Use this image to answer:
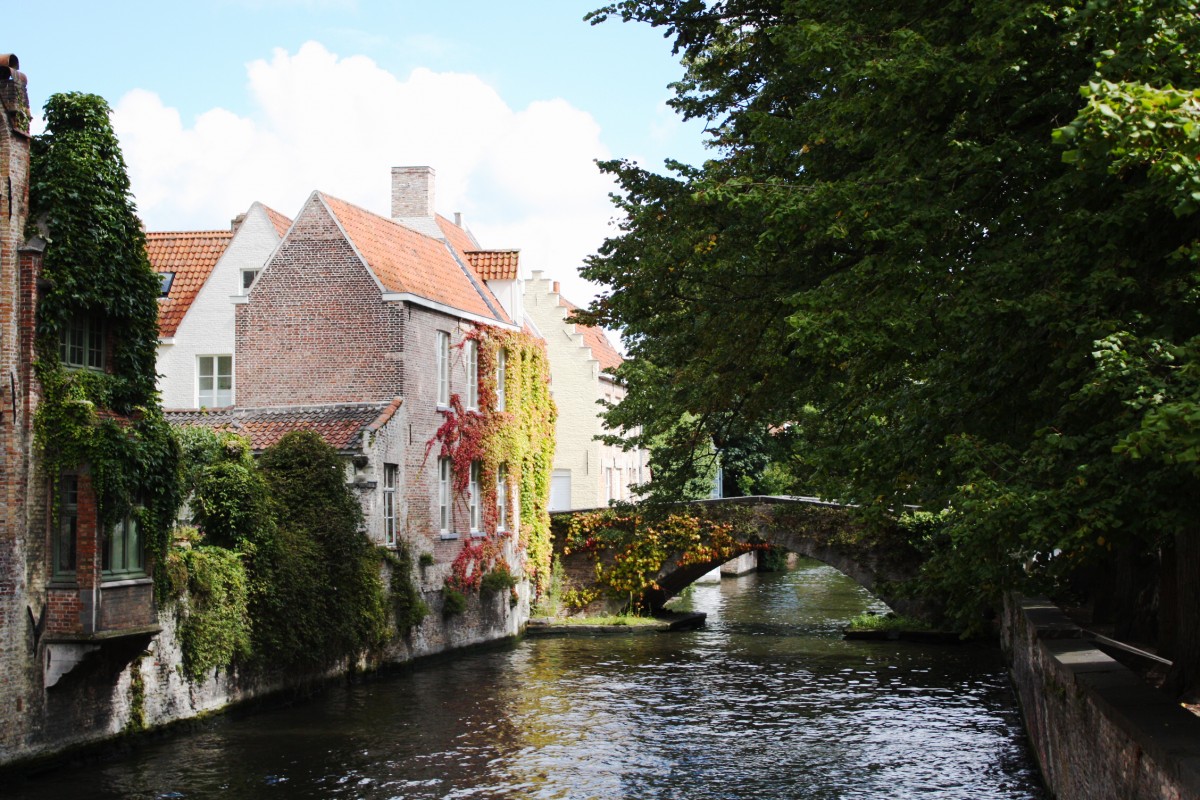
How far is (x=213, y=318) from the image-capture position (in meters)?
27.4

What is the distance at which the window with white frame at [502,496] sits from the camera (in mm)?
28562

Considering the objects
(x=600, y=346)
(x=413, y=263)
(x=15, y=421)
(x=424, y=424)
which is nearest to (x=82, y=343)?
(x=15, y=421)

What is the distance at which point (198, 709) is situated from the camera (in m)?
17.6

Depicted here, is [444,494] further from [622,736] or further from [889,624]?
[622,736]

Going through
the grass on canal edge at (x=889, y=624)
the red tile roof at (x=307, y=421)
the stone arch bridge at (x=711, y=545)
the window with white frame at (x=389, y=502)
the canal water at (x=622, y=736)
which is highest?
the red tile roof at (x=307, y=421)

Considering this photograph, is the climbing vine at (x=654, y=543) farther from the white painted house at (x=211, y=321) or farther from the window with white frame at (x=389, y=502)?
the white painted house at (x=211, y=321)

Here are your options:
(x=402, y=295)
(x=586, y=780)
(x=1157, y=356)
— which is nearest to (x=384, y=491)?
(x=402, y=295)

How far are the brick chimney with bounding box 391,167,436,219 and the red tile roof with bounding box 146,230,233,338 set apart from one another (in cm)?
482

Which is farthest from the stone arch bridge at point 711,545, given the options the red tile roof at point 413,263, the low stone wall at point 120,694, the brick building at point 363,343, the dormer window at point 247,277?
the low stone wall at point 120,694

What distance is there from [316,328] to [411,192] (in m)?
8.69

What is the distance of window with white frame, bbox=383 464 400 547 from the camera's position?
23.8 m

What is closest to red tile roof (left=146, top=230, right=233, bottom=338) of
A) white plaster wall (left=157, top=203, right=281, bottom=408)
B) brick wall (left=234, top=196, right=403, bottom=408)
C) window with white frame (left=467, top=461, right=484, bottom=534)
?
white plaster wall (left=157, top=203, right=281, bottom=408)

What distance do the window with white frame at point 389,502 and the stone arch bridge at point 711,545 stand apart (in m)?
6.64

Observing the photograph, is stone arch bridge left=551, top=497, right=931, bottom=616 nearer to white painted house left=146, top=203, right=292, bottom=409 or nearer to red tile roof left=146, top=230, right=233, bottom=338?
white painted house left=146, top=203, right=292, bottom=409
